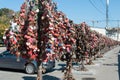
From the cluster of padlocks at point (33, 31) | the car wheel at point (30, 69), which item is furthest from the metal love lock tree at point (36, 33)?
the car wheel at point (30, 69)

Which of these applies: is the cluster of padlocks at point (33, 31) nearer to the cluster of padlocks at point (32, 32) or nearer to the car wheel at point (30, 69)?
the cluster of padlocks at point (32, 32)

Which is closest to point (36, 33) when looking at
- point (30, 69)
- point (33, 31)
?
point (33, 31)

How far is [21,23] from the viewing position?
Answer: 1009 cm

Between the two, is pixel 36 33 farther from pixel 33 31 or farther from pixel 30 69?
pixel 30 69

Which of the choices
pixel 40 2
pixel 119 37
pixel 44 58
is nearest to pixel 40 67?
pixel 44 58

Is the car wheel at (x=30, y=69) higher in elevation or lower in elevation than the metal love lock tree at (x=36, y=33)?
lower

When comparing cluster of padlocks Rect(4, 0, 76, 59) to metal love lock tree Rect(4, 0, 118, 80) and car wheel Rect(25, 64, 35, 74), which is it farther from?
car wheel Rect(25, 64, 35, 74)

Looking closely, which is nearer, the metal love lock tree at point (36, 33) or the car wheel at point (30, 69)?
the metal love lock tree at point (36, 33)

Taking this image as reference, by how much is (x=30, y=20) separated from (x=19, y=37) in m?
0.60

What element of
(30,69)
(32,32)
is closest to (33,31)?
(32,32)

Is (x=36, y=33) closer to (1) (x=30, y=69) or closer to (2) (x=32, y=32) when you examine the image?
(2) (x=32, y=32)

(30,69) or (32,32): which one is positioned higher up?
(32,32)

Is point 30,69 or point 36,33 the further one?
point 30,69

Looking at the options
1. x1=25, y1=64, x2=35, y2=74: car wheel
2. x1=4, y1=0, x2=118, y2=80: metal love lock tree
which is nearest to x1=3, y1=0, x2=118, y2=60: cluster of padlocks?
x1=4, y1=0, x2=118, y2=80: metal love lock tree
